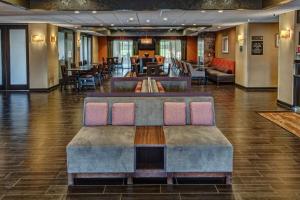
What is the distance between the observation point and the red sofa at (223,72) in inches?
734

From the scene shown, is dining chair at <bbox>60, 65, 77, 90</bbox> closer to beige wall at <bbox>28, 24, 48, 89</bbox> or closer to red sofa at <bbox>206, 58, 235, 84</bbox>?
beige wall at <bbox>28, 24, 48, 89</bbox>

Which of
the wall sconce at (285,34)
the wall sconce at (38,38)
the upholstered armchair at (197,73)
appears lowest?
the upholstered armchair at (197,73)

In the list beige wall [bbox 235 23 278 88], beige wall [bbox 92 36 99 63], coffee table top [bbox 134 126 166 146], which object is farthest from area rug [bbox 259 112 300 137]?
beige wall [bbox 92 36 99 63]

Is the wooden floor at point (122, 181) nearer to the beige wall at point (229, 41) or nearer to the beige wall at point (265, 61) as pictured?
the beige wall at point (265, 61)

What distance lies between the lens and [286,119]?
9.64 metres

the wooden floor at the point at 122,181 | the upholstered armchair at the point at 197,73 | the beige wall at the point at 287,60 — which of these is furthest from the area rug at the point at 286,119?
the upholstered armchair at the point at 197,73

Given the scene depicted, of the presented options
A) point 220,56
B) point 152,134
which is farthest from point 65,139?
point 220,56

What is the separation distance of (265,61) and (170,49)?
608 inches

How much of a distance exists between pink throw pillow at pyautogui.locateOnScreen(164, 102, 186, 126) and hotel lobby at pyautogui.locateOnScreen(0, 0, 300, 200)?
0.01 m

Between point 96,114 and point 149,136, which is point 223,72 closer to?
point 96,114

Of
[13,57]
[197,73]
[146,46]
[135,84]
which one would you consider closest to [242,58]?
[197,73]

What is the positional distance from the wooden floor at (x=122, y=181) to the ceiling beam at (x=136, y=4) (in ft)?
7.87

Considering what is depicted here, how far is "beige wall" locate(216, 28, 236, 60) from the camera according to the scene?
19422mm

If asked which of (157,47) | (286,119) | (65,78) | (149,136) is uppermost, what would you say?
(157,47)
